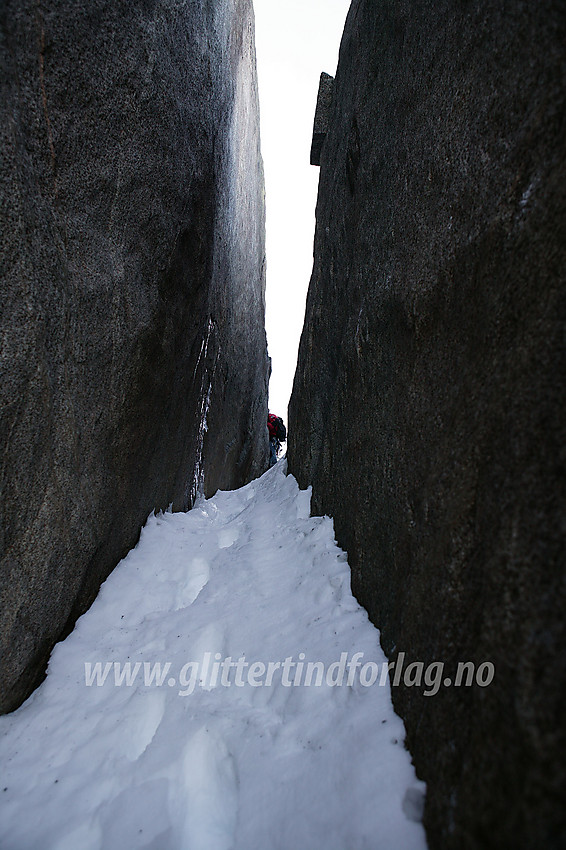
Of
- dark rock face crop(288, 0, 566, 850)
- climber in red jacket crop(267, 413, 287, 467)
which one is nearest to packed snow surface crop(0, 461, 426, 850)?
dark rock face crop(288, 0, 566, 850)

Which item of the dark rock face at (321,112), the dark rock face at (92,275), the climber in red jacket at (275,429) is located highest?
the dark rock face at (321,112)

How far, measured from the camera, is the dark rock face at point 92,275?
7.50ft

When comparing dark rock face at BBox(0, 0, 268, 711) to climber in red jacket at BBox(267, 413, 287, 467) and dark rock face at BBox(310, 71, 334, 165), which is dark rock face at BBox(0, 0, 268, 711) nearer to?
dark rock face at BBox(310, 71, 334, 165)

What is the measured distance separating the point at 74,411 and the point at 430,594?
2065 millimetres

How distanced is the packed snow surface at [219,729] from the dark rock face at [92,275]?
1.01 feet

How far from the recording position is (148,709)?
7.37 feet

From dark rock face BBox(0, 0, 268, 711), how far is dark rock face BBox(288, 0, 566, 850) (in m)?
1.47

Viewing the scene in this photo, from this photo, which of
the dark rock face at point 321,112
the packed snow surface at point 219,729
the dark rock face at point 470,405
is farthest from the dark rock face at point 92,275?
the dark rock face at point 321,112

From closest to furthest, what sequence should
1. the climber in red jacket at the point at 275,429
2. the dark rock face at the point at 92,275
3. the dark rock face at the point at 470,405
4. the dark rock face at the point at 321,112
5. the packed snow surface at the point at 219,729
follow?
the dark rock face at the point at 470,405
the packed snow surface at the point at 219,729
the dark rock face at the point at 92,275
the dark rock face at the point at 321,112
the climber in red jacket at the point at 275,429

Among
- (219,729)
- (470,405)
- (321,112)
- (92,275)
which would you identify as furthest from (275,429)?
(470,405)

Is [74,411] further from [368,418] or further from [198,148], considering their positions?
[198,148]

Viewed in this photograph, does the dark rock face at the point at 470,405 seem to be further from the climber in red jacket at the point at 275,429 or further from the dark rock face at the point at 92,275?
the climber in red jacket at the point at 275,429

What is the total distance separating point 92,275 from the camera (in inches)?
113

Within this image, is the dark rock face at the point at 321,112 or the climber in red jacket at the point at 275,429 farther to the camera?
the climber in red jacket at the point at 275,429
